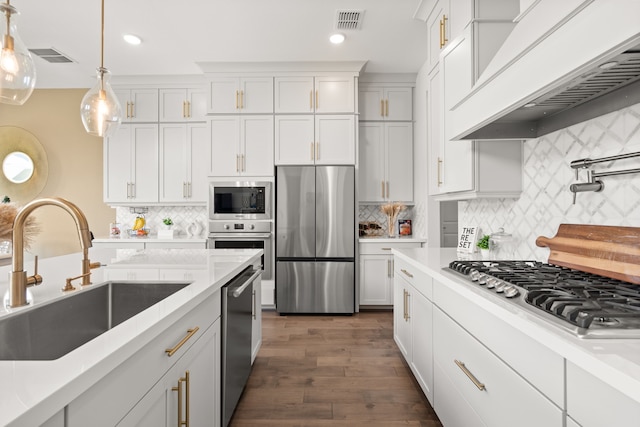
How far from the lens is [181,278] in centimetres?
148

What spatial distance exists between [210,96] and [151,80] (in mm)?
961

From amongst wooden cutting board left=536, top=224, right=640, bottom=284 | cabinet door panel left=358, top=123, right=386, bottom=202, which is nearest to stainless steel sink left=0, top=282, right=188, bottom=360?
wooden cutting board left=536, top=224, right=640, bottom=284

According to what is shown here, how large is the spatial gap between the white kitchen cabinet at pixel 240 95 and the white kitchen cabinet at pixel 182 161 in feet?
1.55

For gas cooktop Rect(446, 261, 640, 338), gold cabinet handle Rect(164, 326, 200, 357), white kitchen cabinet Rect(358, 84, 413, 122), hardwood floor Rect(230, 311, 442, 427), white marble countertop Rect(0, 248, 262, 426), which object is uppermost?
white kitchen cabinet Rect(358, 84, 413, 122)

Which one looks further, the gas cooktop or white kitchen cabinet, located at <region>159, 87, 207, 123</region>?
white kitchen cabinet, located at <region>159, 87, 207, 123</region>

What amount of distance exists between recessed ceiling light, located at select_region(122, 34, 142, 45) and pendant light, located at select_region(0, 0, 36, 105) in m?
2.18

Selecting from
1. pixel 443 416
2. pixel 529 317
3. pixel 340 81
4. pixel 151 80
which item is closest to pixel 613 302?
pixel 529 317

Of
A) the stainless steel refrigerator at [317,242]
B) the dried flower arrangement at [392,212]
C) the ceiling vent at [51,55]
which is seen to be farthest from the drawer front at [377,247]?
the ceiling vent at [51,55]

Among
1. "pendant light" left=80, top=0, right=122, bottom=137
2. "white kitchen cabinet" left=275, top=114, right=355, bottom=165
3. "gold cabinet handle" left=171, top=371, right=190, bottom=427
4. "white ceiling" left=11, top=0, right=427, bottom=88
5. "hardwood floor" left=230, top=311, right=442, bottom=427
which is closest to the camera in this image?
"gold cabinet handle" left=171, top=371, right=190, bottom=427

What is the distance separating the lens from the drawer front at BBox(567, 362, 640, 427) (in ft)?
2.20

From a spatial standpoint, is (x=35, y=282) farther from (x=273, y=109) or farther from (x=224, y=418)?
(x=273, y=109)

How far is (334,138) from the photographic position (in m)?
4.07

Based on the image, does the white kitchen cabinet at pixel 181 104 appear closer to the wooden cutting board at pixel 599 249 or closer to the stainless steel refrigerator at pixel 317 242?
the stainless steel refrigerator at pixel 317 242

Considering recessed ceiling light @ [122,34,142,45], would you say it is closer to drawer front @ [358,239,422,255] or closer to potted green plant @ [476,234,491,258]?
drawer front @ [358,239,422,255]
